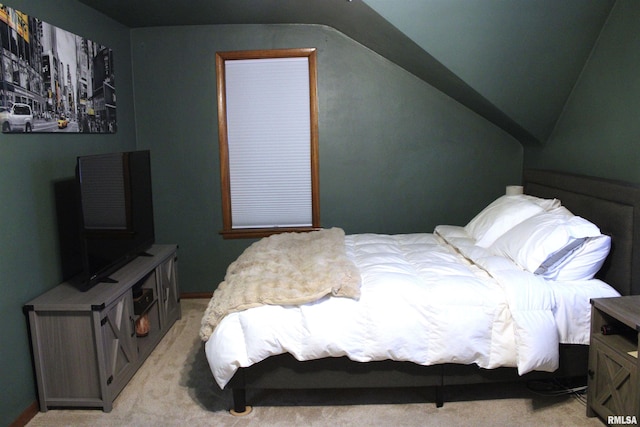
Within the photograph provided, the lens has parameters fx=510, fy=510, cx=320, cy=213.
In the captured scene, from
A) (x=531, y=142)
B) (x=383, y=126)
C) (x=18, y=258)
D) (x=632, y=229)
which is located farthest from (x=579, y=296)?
(x=18, y=258)

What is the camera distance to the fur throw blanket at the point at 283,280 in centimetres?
256

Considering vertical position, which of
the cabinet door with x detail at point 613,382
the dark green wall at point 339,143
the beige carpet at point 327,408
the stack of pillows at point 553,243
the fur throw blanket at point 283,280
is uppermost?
the dark green wall at point 339,143

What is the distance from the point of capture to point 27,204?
2.74m

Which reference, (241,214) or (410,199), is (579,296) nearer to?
(410,199)

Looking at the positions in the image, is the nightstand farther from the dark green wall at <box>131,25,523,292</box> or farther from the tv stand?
the tv stand

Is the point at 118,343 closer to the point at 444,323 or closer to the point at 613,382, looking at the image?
the point at 444,323

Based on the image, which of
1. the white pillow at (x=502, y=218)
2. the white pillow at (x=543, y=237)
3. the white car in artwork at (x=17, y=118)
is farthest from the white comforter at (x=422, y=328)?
the white car in artwork at (x=17, y=118)

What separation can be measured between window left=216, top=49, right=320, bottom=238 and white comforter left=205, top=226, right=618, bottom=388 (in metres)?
2.03

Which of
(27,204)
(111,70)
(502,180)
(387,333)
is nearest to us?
(387,333)

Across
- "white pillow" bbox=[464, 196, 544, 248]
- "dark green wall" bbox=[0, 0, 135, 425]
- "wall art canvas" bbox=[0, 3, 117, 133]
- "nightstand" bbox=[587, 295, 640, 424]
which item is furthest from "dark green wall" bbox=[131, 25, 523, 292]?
"nightstand" bbox=[587, 295, 640, 424]

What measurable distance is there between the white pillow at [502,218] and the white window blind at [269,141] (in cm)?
161

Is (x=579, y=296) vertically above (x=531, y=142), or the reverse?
(x=531, y=142)

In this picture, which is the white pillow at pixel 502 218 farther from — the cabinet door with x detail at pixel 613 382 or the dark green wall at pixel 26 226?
the dark green wall at pixel 26 226

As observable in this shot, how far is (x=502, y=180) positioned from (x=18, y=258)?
146 inches
